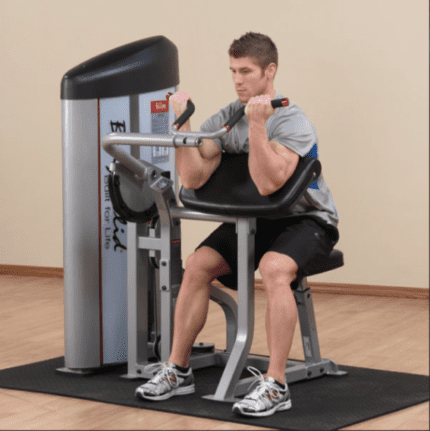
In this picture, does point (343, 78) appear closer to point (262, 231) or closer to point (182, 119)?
point (262, 231)

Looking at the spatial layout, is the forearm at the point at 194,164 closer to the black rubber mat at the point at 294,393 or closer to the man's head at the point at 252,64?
the man's head at the point at 252,64

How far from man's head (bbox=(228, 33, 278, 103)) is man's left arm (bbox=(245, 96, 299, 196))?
19 centimetres

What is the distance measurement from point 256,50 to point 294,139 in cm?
30

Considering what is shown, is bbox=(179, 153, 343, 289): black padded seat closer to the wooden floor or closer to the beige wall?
the wooden floor

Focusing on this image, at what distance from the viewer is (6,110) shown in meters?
5.59

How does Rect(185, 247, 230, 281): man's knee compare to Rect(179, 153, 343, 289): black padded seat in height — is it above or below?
below

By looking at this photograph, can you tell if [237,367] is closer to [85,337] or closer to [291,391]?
[291,391]

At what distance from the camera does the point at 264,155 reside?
2.68 meters

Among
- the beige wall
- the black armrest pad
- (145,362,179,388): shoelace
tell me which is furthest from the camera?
the beige wall

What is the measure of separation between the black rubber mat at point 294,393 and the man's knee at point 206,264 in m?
0.38

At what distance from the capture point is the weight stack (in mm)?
3230

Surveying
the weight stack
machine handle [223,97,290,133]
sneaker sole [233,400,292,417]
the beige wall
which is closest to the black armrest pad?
machine handle [223,97,290,133]

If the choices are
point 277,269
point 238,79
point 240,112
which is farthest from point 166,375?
point 238,79

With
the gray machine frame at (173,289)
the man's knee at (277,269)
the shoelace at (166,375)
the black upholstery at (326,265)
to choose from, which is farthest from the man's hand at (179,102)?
the shoelace at (166,375)
